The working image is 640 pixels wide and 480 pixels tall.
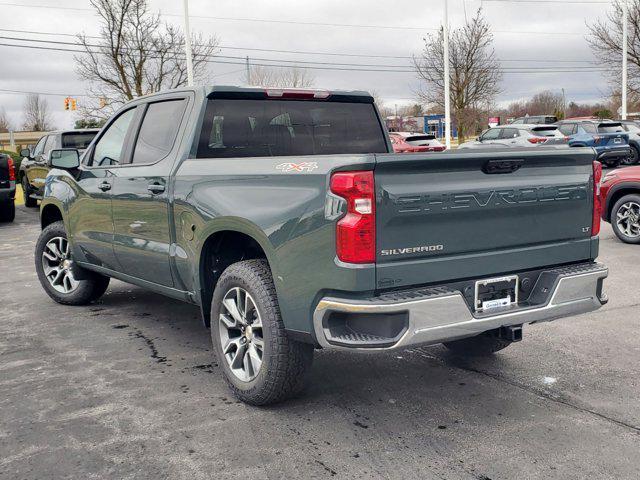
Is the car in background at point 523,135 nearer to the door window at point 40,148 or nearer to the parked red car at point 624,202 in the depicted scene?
the door window at point 40,148

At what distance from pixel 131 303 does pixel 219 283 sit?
2.98 metres

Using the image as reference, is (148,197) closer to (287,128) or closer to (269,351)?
(287,128)

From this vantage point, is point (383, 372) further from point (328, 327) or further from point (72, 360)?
point (72, 360)

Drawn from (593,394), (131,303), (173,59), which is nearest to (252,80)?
(173,59)

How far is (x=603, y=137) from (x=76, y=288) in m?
19.3

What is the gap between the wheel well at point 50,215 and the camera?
6.87 meters

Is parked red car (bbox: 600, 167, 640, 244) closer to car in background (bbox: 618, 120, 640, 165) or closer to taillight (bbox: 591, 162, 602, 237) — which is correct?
taillight (bbox: 591, 162, 602, 237)

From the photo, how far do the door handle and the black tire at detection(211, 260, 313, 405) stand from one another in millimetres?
1000

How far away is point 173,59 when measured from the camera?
33906 millimetres

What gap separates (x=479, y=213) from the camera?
3592 millimetres

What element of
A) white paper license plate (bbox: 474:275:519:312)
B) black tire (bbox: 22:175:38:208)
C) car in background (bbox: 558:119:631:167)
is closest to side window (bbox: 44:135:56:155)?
black tire (bbox: 22:175:38:208)

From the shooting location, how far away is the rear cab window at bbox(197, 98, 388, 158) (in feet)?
15.6

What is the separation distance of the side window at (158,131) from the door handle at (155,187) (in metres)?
0.21

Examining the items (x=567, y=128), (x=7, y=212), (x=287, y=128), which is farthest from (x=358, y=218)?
(x=567, y=128)
